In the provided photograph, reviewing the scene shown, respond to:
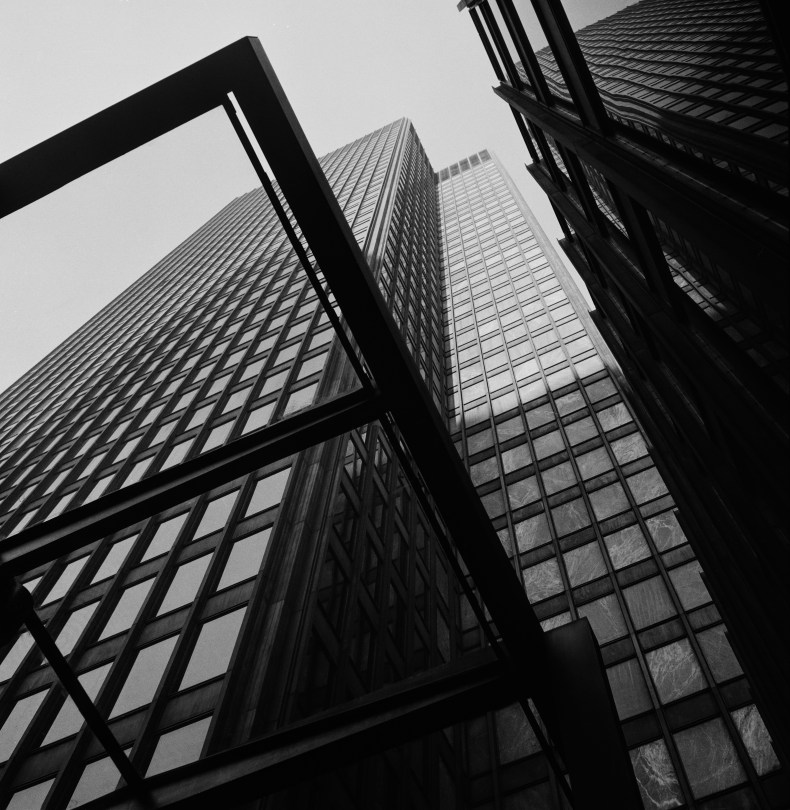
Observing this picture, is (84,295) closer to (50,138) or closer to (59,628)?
(50,138)

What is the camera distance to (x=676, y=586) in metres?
27.8

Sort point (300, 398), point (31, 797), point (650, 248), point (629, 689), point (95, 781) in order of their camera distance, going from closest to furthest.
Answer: point (650, 248), point (95, 781), point (31, 797), point (629, 689), point (300, 398)

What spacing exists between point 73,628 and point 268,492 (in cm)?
722

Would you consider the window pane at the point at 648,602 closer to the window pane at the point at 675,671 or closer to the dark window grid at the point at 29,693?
the window pane at the point at 675,671

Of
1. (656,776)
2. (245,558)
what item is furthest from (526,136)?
(656,776)

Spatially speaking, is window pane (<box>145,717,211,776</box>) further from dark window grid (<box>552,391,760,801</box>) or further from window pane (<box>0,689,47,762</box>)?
dark window grid (<box>552,391,760,801</box>)

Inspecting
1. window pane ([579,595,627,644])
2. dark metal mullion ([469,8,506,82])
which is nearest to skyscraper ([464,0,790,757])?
dark metal mullion ([469,8,506,82])

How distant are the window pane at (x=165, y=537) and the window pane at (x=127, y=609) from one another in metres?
1.44

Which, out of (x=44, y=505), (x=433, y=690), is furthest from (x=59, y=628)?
(x=433, y=690)

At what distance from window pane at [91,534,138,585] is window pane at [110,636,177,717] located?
5.68m

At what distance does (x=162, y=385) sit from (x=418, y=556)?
20.2m

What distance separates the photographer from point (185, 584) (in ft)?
72.5

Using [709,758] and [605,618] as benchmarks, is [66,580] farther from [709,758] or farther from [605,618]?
[709,758]

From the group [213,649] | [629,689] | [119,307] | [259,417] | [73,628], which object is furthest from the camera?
[119,307]
